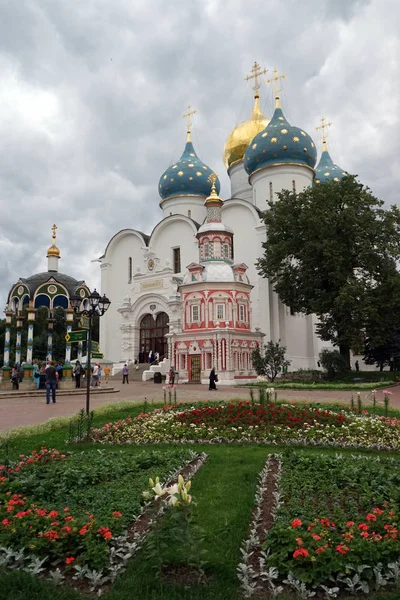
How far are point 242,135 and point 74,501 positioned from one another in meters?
37.8

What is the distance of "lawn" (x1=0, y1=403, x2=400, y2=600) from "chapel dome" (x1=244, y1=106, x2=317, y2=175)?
27.9 m

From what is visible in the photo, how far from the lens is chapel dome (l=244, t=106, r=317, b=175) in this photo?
3259 cm

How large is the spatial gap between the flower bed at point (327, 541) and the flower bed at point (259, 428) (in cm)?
274

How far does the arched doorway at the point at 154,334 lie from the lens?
31781mm

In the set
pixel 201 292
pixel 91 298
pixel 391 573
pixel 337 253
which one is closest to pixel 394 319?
pixel 337 253

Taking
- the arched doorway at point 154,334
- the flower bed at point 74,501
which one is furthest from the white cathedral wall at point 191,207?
the flower bed at point 74,501

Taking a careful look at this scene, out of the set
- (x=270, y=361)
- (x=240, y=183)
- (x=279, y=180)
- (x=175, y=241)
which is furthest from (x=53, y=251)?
(x=270, y=361)

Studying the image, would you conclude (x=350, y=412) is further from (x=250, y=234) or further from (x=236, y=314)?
(x=250, y=234)

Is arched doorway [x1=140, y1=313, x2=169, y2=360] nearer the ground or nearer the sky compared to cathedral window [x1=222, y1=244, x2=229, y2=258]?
nearer the ground

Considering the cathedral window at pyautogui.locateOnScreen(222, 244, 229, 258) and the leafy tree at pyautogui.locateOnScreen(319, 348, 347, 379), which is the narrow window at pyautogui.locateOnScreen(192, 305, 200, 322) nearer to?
the cathedral window at pyautogui.locateOnScreen(222, 244, 229, 258)

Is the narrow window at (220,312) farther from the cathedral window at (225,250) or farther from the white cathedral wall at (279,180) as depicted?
the white cathedral wall at (279,180)

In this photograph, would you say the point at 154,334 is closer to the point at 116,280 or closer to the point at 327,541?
the point at 116,280

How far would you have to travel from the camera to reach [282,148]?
32.6 m

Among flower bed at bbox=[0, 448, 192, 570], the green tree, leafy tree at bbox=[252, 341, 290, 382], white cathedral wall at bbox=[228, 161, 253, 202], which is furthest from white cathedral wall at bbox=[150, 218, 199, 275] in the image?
flower bed at bbox=[0, 448, 192, 570]
